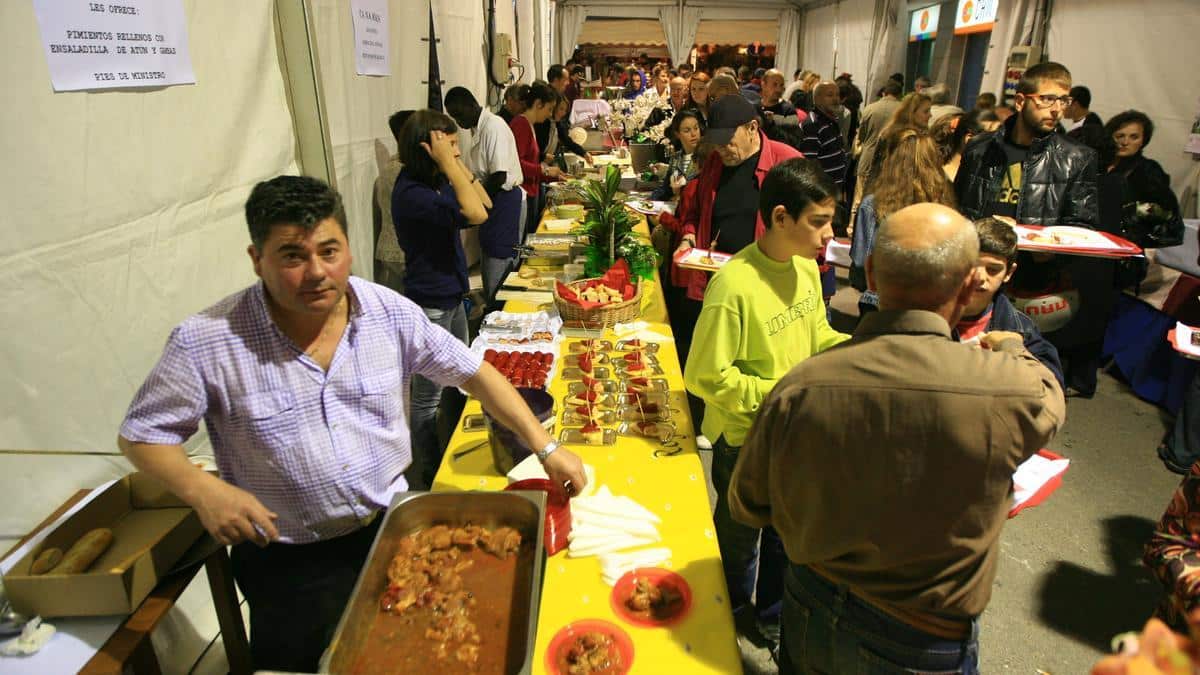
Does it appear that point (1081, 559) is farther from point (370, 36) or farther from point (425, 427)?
point (370, 36)

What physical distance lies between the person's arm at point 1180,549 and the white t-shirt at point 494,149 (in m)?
4.32

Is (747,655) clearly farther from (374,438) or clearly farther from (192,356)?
(192,356)

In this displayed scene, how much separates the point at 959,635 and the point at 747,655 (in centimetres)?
125

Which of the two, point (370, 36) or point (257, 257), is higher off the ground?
point (370, 36)

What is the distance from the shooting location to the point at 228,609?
1848 mm

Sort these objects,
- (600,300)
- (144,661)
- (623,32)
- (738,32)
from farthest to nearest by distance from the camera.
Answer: (738,32), (623,32), (600,300), (144,661)

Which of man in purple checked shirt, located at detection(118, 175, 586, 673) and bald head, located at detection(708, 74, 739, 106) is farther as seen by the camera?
bald head, located at detection(708, 74, 739, 106)

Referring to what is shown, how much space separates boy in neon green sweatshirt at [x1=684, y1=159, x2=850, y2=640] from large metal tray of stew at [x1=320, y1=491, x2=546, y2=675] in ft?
2.37

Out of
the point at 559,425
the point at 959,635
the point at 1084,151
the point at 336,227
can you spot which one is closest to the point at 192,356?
the point at 336,227

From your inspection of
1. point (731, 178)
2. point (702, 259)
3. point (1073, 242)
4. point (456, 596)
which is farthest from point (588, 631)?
point (1073, 242)

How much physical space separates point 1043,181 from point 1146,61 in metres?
3.77

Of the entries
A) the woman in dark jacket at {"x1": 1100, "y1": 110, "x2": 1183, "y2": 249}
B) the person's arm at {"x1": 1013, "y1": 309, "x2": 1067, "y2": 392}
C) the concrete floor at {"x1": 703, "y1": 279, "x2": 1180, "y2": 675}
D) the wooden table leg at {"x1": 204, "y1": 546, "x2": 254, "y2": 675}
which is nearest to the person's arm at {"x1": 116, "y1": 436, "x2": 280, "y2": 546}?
the wooden table leg at {"x1": 204, "y1": 546, "x2": 254, "y2": 675}

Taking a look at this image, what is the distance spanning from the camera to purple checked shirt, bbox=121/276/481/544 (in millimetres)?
1404

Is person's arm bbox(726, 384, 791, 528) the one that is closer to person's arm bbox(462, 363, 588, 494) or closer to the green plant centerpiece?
person's arm bbox(462, 363, 588, 494)
